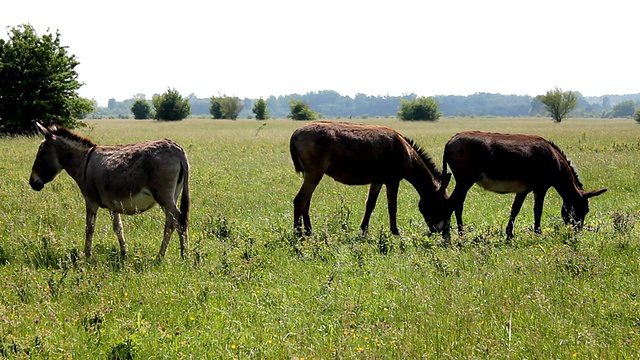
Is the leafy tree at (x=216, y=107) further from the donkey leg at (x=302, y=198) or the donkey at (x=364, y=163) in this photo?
the donkey leg at (x=302, y=198)

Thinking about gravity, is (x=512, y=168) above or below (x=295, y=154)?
below

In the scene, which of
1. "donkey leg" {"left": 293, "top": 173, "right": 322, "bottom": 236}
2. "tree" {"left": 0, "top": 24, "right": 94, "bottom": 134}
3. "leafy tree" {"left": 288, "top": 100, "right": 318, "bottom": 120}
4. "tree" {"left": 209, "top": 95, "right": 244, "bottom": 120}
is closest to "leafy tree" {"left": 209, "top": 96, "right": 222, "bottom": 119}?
"tree" {"left": 209, "top": 95, "right": 244, "bottom": 120}

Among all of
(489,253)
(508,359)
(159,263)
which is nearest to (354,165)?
(489,253)

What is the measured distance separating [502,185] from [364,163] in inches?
100.0

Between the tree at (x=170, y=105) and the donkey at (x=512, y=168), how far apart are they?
68.4 metres

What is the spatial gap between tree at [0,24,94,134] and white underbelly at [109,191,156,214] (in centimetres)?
2265

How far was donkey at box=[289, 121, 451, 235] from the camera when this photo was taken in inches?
360

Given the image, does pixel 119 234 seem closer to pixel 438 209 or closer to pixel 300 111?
pixel 438 209

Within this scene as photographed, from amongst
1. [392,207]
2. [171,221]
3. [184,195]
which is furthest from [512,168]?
[171,221]

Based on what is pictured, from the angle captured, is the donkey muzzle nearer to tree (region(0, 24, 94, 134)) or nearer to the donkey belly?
the donkey belly

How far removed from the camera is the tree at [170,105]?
72.7 metres

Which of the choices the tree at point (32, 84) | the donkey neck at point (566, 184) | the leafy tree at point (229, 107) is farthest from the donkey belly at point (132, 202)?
the leafy tree at point (229, 107)

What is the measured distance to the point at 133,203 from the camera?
759 centimetres

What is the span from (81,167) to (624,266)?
310 inches
